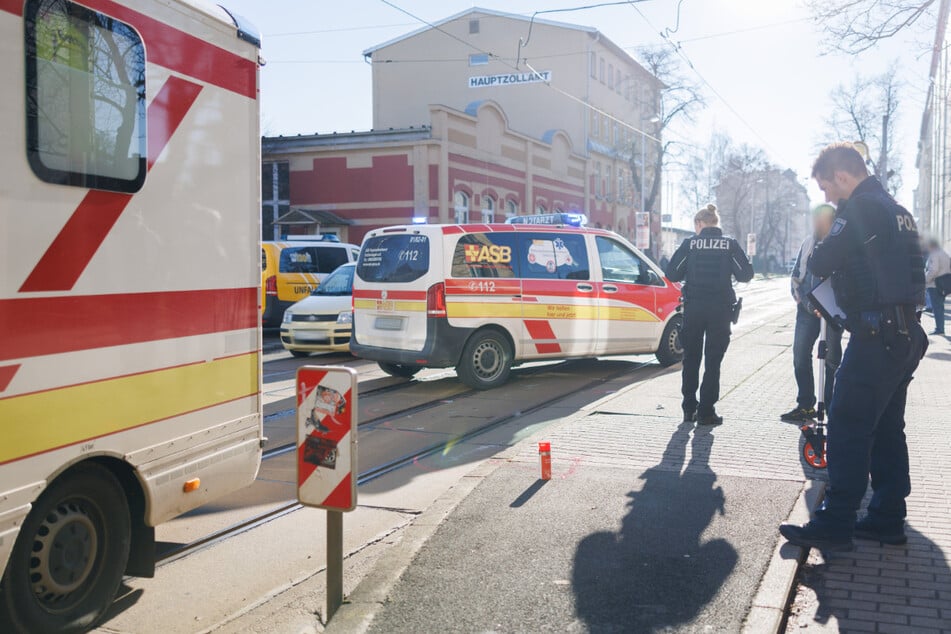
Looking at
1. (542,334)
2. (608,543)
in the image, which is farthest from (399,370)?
(608,543)

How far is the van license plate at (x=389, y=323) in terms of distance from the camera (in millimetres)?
10367

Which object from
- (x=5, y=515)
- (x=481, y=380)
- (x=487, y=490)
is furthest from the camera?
(x=481, y=380)

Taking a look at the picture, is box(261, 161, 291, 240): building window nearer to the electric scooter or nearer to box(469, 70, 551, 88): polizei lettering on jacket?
box(469, 70, 551, 88): polizei lettering on jacket

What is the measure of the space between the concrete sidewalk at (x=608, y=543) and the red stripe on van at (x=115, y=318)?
58.7 inches

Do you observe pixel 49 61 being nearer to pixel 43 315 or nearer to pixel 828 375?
pixel 43 315

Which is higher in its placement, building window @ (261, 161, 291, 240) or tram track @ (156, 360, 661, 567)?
building window @ (261, 161, 291, 240)

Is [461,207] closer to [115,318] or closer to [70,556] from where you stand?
[115,318]

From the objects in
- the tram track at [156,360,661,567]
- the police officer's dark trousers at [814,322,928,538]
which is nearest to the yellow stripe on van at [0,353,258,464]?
the tram track at [156,360,661,567]

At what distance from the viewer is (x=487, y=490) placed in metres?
5.72

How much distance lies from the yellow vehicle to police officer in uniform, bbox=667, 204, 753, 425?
12.4 m

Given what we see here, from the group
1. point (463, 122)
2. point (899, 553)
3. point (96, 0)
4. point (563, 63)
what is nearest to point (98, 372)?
point (96, 0)

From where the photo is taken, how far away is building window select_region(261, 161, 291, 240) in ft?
121

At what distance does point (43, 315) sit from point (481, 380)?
742 cm

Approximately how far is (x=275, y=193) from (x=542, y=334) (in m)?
28.0
